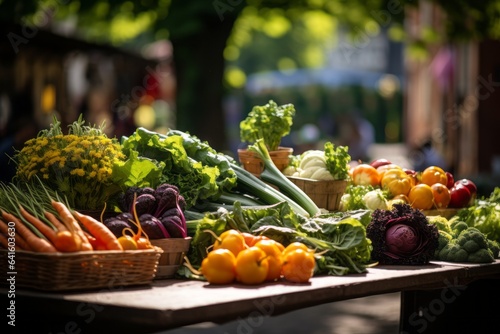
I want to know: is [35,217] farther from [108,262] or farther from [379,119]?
[379,119]

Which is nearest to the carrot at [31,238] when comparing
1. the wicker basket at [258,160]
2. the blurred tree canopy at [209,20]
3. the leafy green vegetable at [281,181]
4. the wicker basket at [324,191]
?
the leafy green vegetable at [281,181]

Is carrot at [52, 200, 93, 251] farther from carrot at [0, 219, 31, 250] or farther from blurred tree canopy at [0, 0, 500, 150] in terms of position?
blurred tree canopy at [0, 0, 500, 150]

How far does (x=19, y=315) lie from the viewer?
14.4ft

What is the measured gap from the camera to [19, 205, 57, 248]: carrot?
4332mm

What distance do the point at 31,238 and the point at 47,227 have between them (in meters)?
0.10

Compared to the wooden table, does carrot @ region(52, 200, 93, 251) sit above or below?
above

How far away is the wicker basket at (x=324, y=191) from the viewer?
6.36 m

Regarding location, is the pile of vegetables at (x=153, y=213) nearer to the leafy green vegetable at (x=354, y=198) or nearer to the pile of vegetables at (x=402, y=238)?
the pile of vegetables at (x=402, y=238)

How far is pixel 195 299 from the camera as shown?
403 cm

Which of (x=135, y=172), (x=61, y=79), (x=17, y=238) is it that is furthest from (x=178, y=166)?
(x=61, y=79)

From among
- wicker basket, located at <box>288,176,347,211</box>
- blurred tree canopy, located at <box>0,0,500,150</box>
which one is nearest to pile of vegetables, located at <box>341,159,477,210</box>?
wicker basket, located at <box>288,176,347,211</box>

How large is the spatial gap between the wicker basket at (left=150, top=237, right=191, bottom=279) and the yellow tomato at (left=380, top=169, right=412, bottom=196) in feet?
7.70

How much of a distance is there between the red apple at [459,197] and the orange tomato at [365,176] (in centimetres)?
57

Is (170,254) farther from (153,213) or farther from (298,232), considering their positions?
(298,232)
